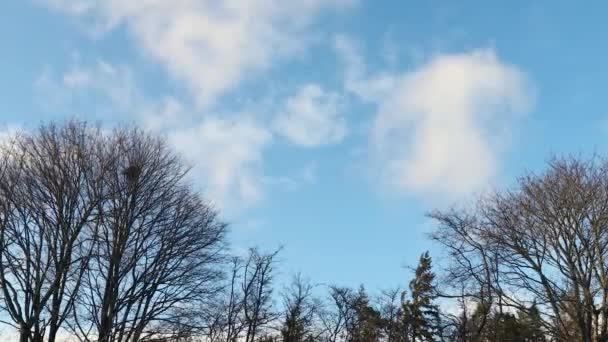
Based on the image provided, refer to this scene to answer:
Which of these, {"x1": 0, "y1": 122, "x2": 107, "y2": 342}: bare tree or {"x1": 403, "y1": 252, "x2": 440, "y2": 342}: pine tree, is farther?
{"x1": 403, "y1": 252, "x2": 440, "y2": 342}: pine tree

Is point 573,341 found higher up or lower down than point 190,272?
lower down

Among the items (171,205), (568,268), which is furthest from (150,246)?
(568,268)

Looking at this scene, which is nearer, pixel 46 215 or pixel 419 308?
pixel 46 215

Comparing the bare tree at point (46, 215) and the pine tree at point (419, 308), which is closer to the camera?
the bare tree at point (46, 215)

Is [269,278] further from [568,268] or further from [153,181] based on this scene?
[568,268]

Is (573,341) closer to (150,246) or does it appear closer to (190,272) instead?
(190,272)

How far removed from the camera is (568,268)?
17766mm

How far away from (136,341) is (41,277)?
3649mm

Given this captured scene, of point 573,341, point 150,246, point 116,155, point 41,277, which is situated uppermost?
point 116,155

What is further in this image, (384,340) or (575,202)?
(384,340)

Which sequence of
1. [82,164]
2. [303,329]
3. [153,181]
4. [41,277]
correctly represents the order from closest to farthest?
[41,277]
[82,164]
[153,181]
[303,329]

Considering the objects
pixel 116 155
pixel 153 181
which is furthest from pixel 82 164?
pixel 153 181

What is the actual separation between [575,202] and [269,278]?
67.1 ft

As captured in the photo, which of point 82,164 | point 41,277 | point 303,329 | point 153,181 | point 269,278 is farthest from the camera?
point 303,329
